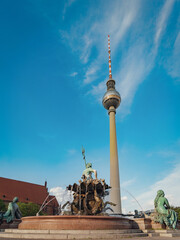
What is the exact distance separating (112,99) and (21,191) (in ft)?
150

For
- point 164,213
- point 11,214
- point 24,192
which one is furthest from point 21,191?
point 164,213

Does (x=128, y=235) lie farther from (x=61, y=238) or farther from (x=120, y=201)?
(x=120, y=201)

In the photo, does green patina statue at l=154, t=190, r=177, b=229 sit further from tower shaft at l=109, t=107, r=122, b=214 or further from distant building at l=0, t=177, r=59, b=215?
distant building at l=0, t=177, r=59, b=215

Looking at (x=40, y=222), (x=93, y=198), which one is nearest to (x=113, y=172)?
(x=93, y=198)

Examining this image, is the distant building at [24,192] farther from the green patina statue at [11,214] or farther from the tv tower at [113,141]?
the green patina statue at [11,214]

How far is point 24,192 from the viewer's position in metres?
69.3

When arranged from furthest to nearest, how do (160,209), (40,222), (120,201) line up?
(120,201)
(160,209)
(40,222)

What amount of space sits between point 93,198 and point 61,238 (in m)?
6.22

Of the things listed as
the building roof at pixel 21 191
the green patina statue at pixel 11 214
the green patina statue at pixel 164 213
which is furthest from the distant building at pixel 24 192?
the green patina statue at pixel 164 213

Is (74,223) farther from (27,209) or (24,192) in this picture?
(24,192)

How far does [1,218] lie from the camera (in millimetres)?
Result: 11930

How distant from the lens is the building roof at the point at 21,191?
2532 inches

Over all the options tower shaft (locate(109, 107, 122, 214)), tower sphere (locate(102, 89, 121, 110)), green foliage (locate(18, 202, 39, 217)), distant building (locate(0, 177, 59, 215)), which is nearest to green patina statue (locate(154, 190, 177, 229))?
tower shaft (locate(109, 107, 122, 214))

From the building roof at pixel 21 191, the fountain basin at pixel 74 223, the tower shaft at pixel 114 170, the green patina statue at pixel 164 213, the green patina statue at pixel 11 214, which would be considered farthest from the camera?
the building roof at pixel 21 191
